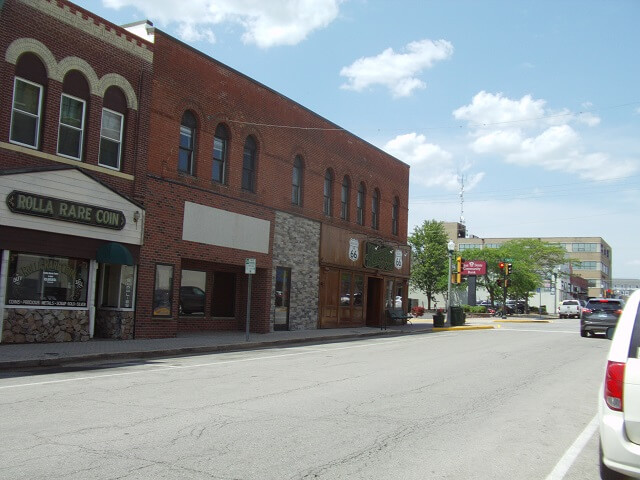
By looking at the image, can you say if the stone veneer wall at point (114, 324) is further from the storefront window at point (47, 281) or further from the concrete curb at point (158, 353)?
the concrete curb at point (158, 353)

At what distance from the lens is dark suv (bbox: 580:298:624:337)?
973 inches

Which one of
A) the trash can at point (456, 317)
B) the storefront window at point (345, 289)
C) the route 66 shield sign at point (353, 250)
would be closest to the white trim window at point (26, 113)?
the storefront window at point (345, 289)

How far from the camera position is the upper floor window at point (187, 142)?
1942 centimetres

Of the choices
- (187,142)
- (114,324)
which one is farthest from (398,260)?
(114,324)

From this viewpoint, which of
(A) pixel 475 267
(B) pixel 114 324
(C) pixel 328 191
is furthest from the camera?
(A) pixel 475 267

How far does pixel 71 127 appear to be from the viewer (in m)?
16.0

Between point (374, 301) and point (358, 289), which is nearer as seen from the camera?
point (358, 289)

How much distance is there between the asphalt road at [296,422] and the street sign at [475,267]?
139 feet

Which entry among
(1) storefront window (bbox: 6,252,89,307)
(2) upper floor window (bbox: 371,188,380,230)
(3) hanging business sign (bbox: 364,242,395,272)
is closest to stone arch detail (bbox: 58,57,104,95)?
(1) storefront window (bbox: 6,252,89,307)

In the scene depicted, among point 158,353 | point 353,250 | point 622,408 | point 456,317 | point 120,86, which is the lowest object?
point 158,353

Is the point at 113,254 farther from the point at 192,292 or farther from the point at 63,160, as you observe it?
the point at 192,292

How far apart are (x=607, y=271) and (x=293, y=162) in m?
131

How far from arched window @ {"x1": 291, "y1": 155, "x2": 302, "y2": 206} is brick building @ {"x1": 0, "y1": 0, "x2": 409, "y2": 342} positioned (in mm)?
47

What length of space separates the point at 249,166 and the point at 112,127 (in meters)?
6.19
